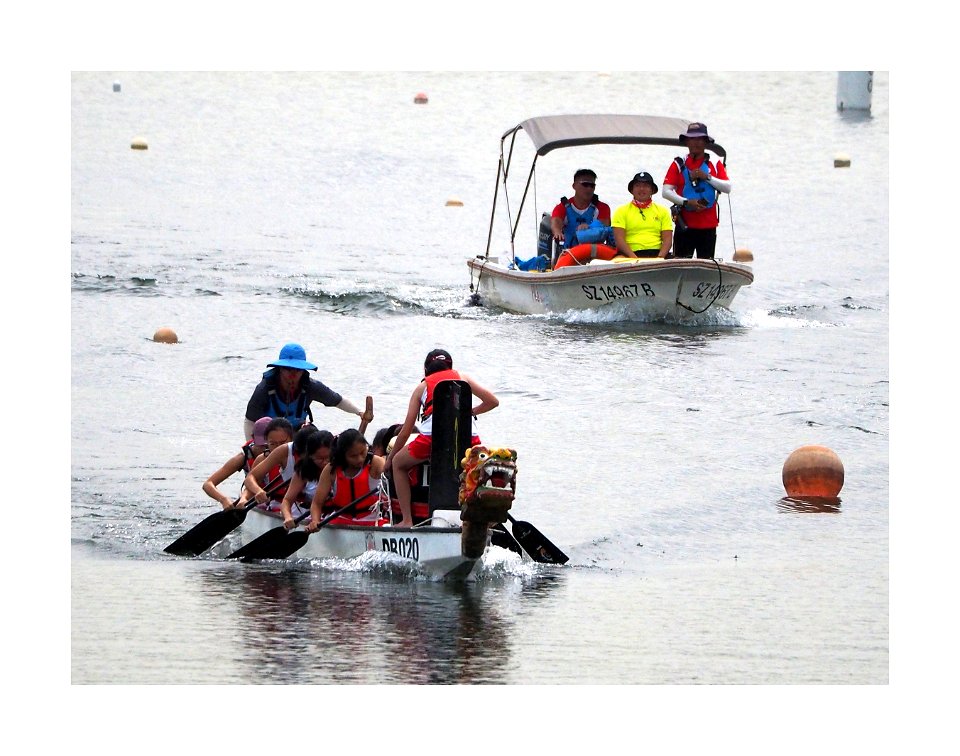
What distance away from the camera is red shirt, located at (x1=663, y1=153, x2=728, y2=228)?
65.3ft

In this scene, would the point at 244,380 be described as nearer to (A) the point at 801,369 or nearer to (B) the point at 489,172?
(A) the point at 801,369

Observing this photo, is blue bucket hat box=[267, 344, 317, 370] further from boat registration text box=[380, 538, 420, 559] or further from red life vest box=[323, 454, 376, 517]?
boat registration text box=[380, 538, 420, 559]

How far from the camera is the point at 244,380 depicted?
19.2 m

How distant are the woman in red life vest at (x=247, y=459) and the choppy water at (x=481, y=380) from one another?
64 centimetres

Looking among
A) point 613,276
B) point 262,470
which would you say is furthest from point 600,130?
point 262,470

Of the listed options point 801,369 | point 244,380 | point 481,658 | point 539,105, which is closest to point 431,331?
point 244,380

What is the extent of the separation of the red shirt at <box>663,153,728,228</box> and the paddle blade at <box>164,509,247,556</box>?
8669 millimetres

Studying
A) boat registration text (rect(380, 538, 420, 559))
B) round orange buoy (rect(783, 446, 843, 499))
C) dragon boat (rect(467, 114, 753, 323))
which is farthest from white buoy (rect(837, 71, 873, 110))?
boat registration text (rect(380, 538, 420, 559))

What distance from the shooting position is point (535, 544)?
40.4 ft

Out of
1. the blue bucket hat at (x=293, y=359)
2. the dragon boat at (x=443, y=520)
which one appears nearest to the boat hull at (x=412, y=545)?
the dragon boat at (x=443, y=520)

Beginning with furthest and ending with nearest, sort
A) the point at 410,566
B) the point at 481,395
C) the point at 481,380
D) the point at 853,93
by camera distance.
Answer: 1. the point at 853,93
2. the point at 481,380
3. the point at 481,395
4. the point at 410,566

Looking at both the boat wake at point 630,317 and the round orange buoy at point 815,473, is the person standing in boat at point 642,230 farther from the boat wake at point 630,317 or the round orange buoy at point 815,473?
the round orange buoy at point 815,473

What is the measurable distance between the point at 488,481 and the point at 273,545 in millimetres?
2409

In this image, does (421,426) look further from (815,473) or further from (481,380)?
(481,380)
